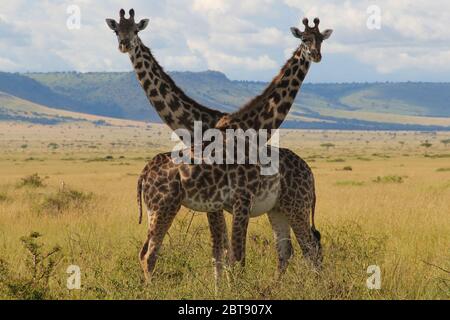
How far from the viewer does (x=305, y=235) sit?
→ 8680mm

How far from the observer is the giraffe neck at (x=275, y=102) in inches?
340

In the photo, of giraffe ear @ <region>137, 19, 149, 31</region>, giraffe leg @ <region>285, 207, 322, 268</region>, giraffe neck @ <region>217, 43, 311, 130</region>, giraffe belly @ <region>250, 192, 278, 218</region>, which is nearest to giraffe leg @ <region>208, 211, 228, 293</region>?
giraffe belly @ <region>250, 192, 278, 218</region>

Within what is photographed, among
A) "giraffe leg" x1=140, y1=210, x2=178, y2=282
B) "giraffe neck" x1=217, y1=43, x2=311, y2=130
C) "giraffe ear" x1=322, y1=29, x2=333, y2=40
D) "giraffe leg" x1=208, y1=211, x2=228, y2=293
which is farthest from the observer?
"giraffe ear" x1=322, y1=29, x2=333, y2=40

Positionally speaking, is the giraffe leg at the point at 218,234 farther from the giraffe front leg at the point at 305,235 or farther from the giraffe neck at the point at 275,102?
the giraffe neck at the point at 275,102

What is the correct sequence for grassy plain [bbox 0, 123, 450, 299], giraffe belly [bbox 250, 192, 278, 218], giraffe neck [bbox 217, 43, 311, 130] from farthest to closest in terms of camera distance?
giraffe neck [bbox 217, 43, 311, 130] < giraffe belly [bbox 250, 192, 278, 218] < grassy plain [bbox 0, 123, 450, 299]

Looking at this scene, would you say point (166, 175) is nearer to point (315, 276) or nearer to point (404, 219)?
point (315, 276)

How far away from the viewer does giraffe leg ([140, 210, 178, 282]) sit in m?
7.82

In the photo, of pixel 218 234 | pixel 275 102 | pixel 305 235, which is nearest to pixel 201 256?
pixel 218 234

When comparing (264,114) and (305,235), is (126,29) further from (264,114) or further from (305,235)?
(305,235)

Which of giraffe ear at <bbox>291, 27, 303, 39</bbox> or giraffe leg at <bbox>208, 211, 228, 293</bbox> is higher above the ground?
giraffe ear at <bbox>291, 27, 303, 39</bbox>

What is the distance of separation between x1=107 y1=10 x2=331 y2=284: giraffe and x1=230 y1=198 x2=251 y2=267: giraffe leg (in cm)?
45

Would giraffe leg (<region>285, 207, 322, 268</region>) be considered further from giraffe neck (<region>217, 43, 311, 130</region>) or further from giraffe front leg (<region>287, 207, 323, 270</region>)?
giraffe neck (<region>217, 43, 311, 130</region>)
